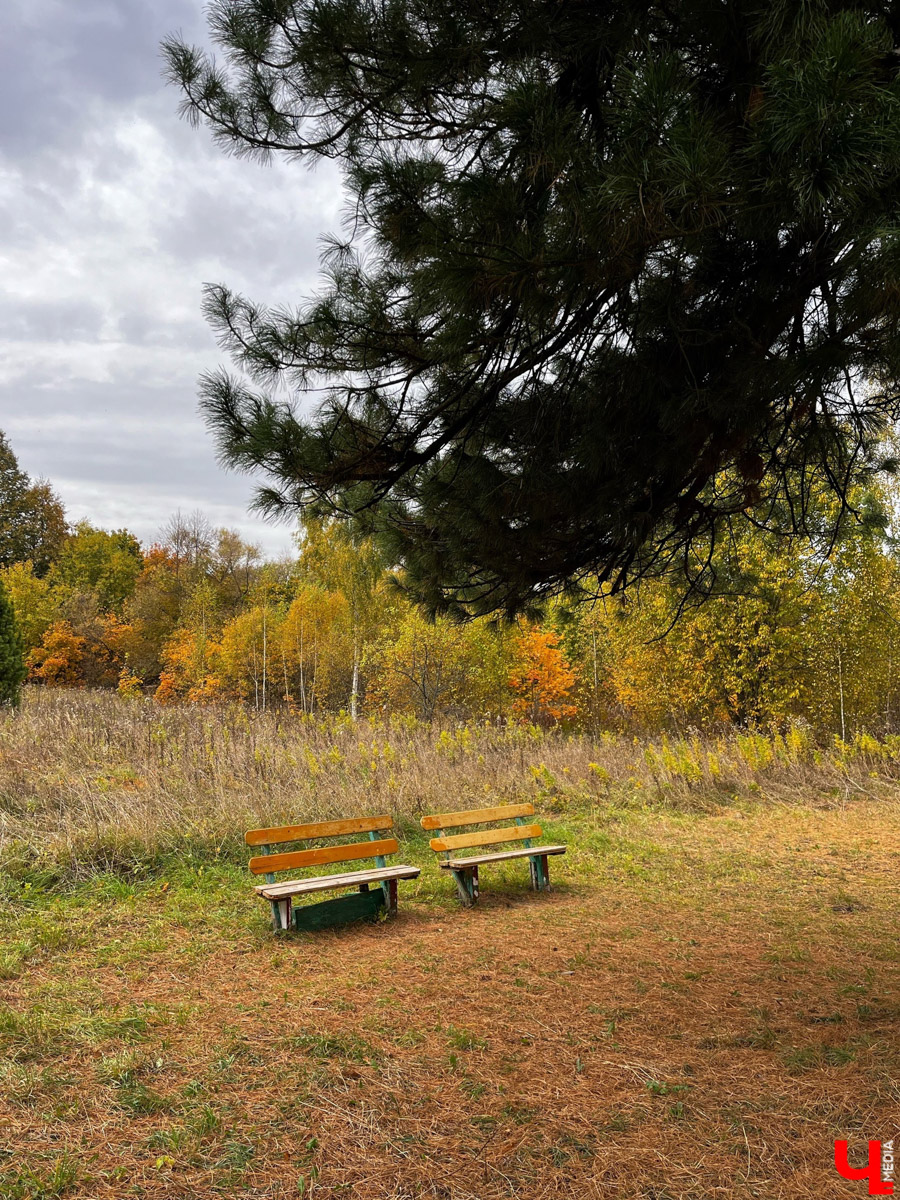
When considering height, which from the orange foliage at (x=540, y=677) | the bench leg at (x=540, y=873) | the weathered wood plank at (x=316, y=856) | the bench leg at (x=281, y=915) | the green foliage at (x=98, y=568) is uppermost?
the green foliage at (x=98, y=568)

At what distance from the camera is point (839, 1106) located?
Answer: 2.70 m

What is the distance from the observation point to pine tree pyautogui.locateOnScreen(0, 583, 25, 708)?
11734mm


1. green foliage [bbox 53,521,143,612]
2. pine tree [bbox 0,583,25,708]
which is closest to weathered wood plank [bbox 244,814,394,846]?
pine tree [bbox 0,583,25,708]

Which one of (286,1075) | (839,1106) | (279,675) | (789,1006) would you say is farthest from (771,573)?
(279,675)

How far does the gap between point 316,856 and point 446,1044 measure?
2179 mm

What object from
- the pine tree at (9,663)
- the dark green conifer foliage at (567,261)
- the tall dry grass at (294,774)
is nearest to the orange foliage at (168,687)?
the pine tree at (9,663)

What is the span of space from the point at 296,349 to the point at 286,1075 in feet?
9.35

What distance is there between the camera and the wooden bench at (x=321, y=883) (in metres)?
4.73

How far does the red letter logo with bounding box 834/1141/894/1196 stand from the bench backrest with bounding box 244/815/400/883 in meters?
3.37

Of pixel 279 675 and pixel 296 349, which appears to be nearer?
pixel 296 349

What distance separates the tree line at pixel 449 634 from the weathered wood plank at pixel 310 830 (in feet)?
5.67

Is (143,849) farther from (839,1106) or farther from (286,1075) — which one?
(839,1106)

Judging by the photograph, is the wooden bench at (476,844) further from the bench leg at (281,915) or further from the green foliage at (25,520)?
the green foliage at (25,520)

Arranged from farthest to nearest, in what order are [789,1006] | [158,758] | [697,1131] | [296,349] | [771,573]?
[771,573] → [158,758] → [789,1006] → [296,349] → [697,1131]
